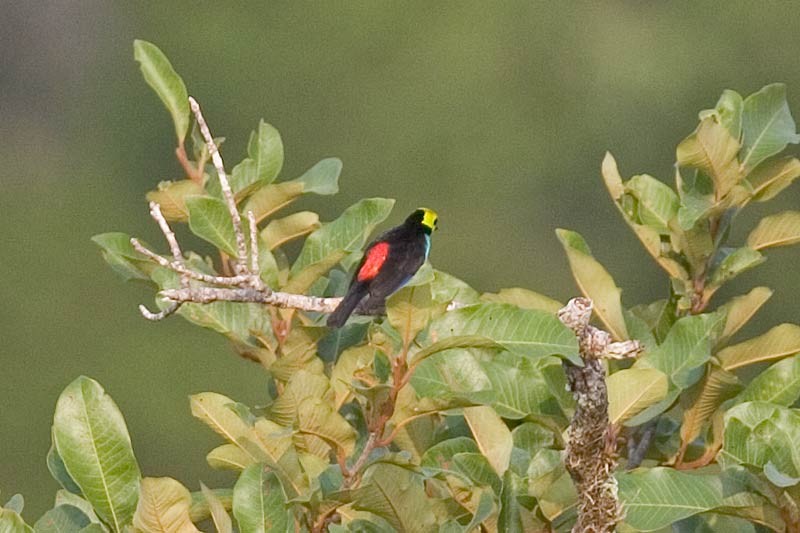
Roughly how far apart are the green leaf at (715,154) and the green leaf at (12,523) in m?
1.12

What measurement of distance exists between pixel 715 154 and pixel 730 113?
0.11 meters


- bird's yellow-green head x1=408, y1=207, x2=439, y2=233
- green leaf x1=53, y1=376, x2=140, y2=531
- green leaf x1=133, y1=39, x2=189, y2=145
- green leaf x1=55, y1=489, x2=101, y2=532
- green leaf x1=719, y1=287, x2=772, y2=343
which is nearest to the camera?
green leaf x1=53, y1=376, x2=140, y2=531

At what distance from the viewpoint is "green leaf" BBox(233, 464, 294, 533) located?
5.73 ft

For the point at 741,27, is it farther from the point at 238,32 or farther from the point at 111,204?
the point at 111,204

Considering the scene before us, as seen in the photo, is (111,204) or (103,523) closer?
(103,523)

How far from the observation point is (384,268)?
2471 millimetres

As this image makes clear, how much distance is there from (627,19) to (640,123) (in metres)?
2.81

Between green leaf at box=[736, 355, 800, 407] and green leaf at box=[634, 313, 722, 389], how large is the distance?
0.08m

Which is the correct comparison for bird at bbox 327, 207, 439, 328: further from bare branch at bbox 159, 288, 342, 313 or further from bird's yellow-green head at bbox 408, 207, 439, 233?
bare branch at bbox 159, 288, 342, 313

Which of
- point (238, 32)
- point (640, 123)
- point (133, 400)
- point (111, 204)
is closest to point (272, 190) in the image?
point (133, 400)

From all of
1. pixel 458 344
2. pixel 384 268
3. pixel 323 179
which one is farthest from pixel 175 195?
pixel 458 344

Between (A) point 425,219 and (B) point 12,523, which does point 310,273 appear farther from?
(A) point 425,219

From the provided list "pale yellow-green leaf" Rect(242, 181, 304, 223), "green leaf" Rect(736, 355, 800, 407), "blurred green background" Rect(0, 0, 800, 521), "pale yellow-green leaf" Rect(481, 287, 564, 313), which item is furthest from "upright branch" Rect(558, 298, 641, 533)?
"blurred green background" Rect(0, 0, 800, 521)

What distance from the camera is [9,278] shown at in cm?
1468
